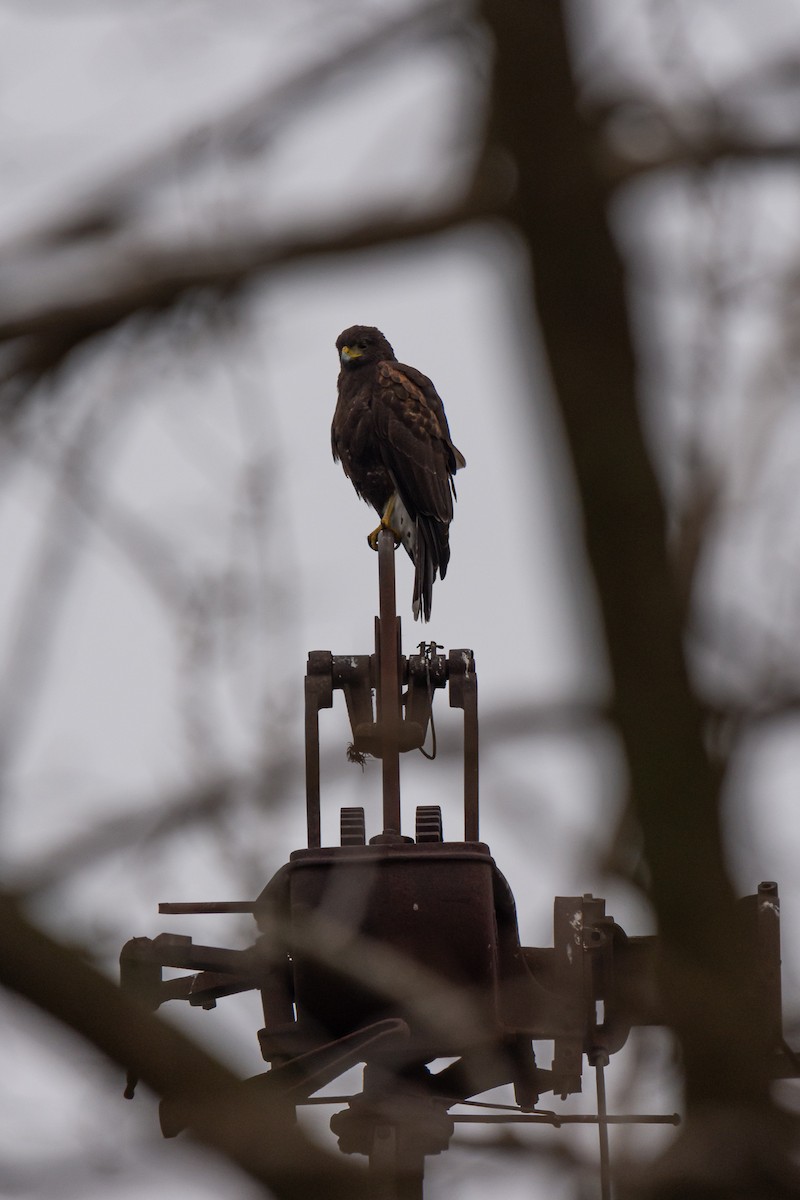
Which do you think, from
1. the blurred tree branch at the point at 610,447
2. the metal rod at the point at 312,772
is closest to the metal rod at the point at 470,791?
the metal rod at the point at 312,772

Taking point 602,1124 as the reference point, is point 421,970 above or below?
above

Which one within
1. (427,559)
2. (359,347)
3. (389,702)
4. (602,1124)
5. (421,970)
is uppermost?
(359,347)

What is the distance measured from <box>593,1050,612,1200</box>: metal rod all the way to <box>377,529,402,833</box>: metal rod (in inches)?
25.8

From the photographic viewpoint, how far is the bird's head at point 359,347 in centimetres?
795

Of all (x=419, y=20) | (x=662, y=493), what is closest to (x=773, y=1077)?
(x=662, y=493)

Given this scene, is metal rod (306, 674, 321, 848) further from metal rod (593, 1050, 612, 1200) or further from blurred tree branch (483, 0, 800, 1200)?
blurred tree branch (483, 0, 800, 1200)

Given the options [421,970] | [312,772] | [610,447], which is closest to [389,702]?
[312,772]

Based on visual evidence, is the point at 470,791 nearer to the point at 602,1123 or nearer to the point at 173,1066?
the point at 602,1123

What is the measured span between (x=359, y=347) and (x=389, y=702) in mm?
4701

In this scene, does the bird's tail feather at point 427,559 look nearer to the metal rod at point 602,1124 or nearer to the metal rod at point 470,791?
the metal rod at point 470,791

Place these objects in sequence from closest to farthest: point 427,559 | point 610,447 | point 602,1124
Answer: point 610,447, point 602,1124, point 427,559

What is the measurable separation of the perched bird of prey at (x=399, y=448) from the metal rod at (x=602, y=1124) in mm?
3782

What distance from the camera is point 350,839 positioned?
10.6 feet

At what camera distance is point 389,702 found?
3479 mm
